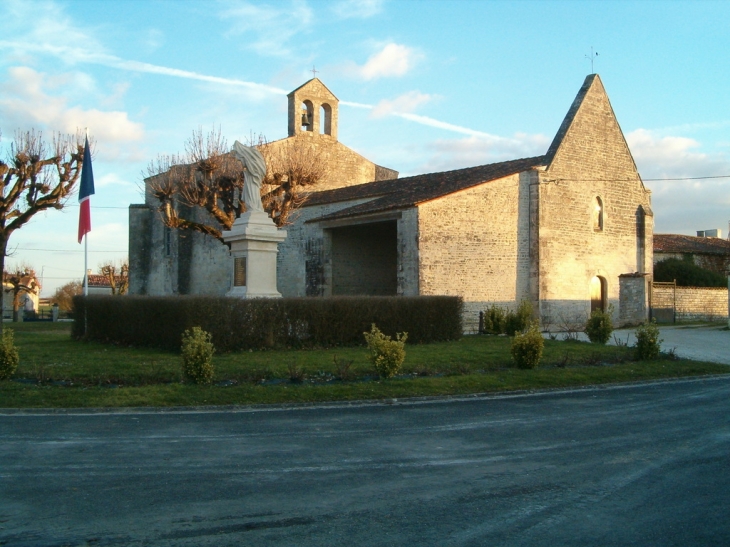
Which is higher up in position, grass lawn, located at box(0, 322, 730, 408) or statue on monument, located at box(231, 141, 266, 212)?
statue on monument, located at box(231, 141, 266, 212)

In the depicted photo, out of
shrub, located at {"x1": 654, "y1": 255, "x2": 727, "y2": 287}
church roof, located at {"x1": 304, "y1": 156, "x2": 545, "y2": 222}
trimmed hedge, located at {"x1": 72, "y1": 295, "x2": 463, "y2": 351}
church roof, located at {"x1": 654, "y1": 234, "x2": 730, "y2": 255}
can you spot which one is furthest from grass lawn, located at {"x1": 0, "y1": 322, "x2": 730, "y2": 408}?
church roof, located at {"x1": 654, "y1": 234, "x2": 730, "y2": 255}

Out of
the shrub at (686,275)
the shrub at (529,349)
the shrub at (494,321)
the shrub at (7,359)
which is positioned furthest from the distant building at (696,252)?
the shrub at (7,359)

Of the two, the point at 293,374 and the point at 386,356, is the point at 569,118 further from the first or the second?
the point at 293,374

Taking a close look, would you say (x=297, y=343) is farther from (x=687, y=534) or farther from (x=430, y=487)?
(x=687, y=534)

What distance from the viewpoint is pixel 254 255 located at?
681 inches

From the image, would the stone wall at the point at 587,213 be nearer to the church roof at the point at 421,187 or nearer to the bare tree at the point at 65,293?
the church roof at the point at 421,187

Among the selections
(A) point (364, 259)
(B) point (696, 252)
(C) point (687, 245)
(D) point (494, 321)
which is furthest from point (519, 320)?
(C) point (687, 245)

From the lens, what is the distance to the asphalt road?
16.1 feet

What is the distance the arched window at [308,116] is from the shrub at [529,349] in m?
27.6

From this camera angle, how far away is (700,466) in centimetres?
680

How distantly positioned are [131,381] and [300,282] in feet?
68.5

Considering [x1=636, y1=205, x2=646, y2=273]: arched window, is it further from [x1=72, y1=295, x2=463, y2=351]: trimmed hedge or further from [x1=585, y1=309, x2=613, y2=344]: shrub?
[x1=72, y1=295, x2=463, y2=351]: trimmed hedge

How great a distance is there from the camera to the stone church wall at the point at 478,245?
24281mm

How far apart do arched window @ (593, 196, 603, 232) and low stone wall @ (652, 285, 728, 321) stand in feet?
11.6
